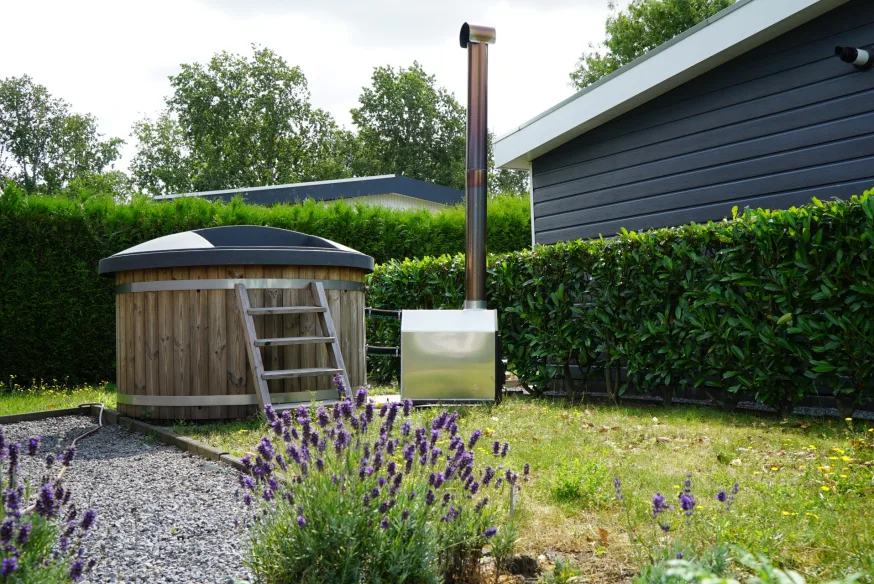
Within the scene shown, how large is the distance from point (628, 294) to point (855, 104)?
7.70 ft

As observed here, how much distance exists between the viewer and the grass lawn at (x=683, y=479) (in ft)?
A: 7.48

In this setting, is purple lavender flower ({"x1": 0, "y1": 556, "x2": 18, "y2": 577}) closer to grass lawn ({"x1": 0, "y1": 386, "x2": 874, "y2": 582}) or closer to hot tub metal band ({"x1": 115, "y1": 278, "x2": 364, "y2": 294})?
grass lawn ({"x1": 0, "y1": 386, "x2": 874, "y2": 582})

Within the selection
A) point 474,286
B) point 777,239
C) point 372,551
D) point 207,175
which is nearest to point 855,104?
point 777,239

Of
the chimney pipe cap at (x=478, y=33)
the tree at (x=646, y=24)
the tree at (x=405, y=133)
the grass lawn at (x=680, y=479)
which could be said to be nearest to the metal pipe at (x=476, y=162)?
the chimney pipe cap at (x=478, y=33)

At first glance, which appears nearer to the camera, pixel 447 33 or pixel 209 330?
pixel 209 330

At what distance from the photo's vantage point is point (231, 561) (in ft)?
7.71

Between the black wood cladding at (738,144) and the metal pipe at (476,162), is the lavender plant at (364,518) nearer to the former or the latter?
the metal pipe at (476,162)

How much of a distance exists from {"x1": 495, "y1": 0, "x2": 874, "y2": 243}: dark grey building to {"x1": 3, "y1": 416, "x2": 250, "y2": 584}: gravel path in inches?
206

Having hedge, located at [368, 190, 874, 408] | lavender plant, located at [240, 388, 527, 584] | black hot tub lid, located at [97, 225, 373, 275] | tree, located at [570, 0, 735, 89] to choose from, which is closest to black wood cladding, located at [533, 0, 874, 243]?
hedge, located at [368, 190, 874, 408]

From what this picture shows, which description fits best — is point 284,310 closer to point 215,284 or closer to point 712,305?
point 215,284

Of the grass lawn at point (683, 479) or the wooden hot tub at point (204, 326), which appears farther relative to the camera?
the wooden hot tub at point (204, 326)

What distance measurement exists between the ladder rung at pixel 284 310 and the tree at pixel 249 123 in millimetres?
29824

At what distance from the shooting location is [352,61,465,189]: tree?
37.9m

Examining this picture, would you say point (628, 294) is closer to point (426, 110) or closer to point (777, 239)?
point (777, 239)
